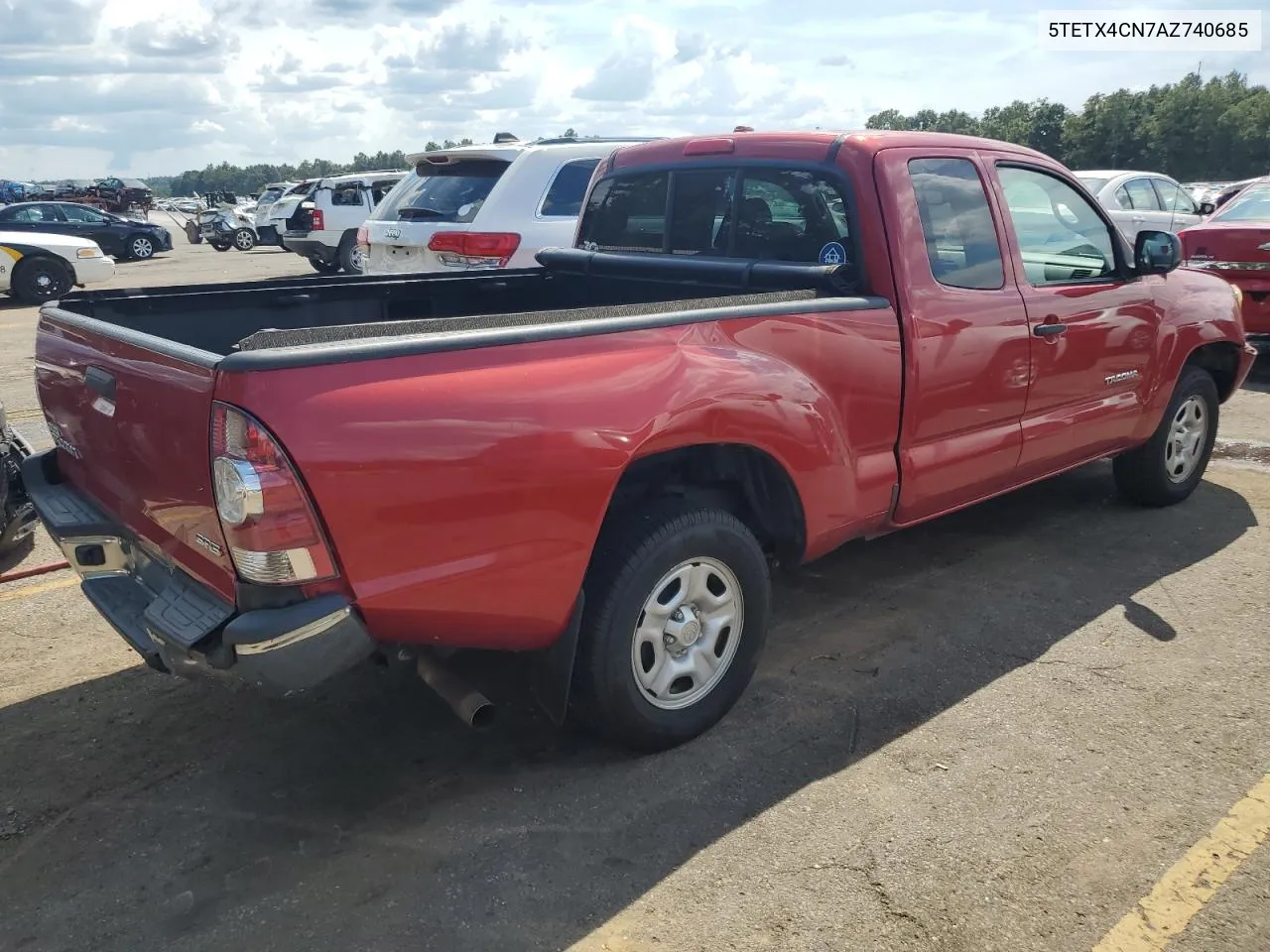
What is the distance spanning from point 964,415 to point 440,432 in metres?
2.36

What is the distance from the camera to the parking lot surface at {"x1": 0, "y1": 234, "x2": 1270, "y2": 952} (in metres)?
2.65

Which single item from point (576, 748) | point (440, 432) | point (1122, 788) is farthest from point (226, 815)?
point (1122, 788)

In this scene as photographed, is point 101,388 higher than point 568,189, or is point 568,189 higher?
point 568,189

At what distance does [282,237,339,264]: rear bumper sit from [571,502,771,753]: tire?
17.0m

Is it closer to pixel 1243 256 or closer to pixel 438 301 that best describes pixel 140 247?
pixel 438 301

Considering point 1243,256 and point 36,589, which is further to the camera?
point 1243,256

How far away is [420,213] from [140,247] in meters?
19.3

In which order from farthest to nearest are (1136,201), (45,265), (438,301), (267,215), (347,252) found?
(267,215), (347,252), (45,265), (1136,201), (438,301)

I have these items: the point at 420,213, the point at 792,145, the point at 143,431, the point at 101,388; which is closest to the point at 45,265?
the point at 420,213

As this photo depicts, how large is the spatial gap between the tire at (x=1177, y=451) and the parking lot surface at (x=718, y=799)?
109cm

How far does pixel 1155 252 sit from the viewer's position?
4.86 meters

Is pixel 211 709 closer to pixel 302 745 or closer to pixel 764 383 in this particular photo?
pixel 302 745

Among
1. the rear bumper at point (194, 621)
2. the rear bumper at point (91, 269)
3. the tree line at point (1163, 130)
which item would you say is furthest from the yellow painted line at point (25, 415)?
the tree line at point (1163, 130)

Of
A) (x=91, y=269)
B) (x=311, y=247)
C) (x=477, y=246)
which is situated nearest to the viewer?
(x=477, y=246)
